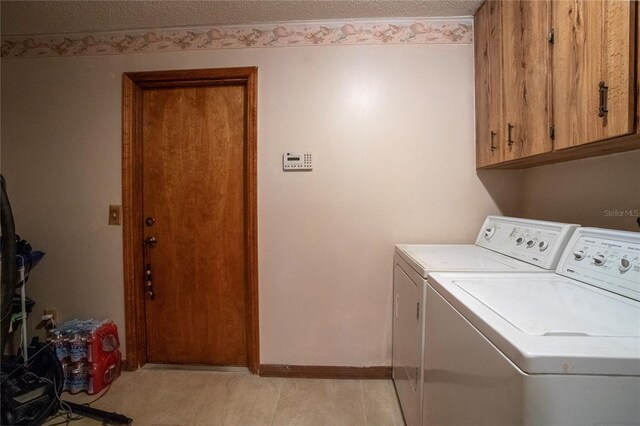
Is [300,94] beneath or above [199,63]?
beneath

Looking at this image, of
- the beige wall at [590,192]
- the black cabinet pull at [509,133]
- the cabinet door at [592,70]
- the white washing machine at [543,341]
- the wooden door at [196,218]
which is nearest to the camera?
the white washing machine at [543,341]

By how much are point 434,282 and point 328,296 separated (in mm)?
903

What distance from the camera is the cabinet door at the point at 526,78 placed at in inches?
40.9

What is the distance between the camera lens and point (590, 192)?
1.20 meters

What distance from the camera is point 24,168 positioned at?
5.94 ft

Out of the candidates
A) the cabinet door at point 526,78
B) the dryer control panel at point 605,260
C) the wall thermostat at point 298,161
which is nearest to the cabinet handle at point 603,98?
the cabinet door at point 526,78

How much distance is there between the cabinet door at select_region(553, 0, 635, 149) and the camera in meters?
0.74

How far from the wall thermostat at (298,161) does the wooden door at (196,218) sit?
333mm

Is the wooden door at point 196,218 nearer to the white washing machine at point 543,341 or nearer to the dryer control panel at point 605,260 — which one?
the white washing machine at point 543,341

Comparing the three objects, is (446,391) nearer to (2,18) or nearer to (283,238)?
(283,238)

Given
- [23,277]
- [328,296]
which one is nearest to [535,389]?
[328,296]

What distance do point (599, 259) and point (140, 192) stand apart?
2.45 meters

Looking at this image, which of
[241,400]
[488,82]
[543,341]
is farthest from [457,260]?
[241,400]

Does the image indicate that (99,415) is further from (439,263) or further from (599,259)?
(599,259)
